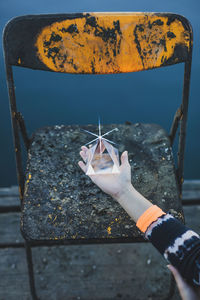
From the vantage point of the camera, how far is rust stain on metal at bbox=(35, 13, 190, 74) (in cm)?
72

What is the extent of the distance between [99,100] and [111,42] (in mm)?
828

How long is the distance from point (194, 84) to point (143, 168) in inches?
36.3

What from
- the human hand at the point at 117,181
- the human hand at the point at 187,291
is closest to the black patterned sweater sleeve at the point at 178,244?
the human hand at the point at 187,291

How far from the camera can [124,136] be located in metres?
0.97

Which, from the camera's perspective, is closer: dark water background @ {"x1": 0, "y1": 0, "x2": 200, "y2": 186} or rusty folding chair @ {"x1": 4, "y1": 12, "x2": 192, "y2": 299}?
rusty folding chair @ {"x1": 4, "y1": 12, "x2": 192, "y2": 299}

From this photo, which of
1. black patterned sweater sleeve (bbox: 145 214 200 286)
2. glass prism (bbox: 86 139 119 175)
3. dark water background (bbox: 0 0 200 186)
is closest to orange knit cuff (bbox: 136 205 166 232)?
black patterned sweater sleeve (bbox: 145 214 200 286)

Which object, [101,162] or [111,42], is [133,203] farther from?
[111,42]

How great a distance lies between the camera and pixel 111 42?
751mm

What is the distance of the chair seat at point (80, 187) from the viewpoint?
0.69 metres

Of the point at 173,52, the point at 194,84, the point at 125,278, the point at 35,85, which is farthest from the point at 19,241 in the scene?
the point at 194,84

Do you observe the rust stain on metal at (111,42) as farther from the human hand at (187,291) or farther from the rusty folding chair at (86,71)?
the human hand at (187,291)

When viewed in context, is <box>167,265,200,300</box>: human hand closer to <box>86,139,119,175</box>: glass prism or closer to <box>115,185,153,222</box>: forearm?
<box>115,185,153,222</box>: forearm

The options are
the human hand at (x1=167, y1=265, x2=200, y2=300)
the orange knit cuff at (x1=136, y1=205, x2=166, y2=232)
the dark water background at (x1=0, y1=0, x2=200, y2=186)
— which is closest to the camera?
the human hand at (x1=167, y1=265, x2=200, y2=300)

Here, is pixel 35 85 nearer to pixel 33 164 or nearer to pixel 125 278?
pixel 33 164
